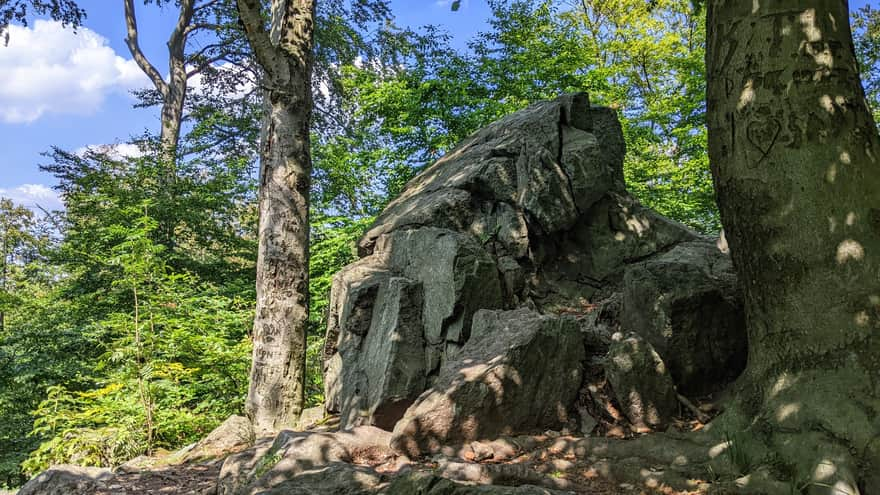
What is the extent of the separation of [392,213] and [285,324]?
1936 millimetres

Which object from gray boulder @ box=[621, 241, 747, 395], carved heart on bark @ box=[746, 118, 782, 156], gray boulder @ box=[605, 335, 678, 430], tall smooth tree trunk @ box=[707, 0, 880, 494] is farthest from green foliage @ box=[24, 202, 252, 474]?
carved heart on bark @ box=[746, 118, 782, 156]

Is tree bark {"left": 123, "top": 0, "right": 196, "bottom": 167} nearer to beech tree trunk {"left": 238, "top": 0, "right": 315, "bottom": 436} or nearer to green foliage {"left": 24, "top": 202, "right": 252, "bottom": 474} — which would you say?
green foliage {"left": 24, "top": 202, "right": 252, "bottom": 474}

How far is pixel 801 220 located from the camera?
332 centimetres

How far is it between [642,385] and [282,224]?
4.39 metres

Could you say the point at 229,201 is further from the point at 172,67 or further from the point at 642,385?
the point at 642,385

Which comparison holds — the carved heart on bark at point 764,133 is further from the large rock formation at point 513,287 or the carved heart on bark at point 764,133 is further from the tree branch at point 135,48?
the tree branch at point 135,48

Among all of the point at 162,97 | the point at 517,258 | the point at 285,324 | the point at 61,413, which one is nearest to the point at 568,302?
the point at 517,258

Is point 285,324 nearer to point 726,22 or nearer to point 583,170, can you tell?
point 583,170

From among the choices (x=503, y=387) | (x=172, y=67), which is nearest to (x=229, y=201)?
(x=172, y=67)

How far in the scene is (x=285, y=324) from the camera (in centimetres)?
650

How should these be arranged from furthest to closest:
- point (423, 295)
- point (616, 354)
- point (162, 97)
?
point (162, 97) → point (423, 295) → point (616, 354)

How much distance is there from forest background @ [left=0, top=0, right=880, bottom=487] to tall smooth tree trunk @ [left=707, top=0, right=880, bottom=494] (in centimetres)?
649

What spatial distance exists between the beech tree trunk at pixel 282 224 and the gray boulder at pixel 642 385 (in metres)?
3.83

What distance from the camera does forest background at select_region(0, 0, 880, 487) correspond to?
764 cm
